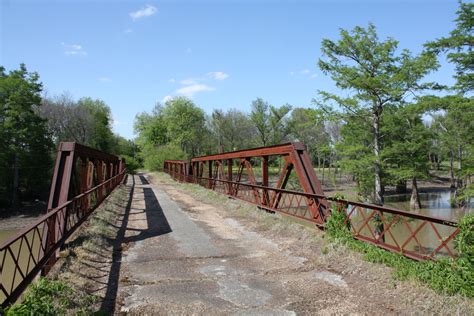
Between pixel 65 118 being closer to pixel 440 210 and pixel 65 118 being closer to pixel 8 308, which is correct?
pixel 440 210

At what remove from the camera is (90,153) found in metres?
11.5

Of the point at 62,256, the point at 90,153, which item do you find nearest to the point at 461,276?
the point at 62,256

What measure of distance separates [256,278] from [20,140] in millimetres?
34165

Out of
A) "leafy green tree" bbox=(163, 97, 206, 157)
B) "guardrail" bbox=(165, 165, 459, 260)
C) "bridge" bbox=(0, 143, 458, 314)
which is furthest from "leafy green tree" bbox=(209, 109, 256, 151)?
"bridge" bbox=(0, 143, 458, 314)

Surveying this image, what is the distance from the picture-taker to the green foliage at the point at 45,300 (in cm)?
393

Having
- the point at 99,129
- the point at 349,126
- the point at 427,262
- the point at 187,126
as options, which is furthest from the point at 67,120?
the point at 427,262

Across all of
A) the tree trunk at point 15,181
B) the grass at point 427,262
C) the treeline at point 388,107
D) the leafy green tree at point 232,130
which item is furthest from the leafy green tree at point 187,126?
the grass at point 427,262

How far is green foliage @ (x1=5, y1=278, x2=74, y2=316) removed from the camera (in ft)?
12.9

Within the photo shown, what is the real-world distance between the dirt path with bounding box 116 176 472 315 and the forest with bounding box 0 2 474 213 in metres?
11.1

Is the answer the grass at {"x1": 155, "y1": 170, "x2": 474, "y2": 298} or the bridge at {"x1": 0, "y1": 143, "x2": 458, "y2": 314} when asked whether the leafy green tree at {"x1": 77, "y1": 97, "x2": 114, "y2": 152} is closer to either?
the bridge at {"x1": 0, "y1": 143, "x2": 458, "y2": 314}

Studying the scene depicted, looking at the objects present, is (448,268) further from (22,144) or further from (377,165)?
(22,144)

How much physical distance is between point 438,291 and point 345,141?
15774 mm

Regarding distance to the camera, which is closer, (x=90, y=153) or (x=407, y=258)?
(x=407, y=258)

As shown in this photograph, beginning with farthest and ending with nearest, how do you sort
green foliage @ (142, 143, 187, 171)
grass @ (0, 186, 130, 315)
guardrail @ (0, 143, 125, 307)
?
green foliage @ (142, 143, 187, 171) < guardrail @ (0, 143, 125, 307) < grass @ (0, 186, 130, 315)
